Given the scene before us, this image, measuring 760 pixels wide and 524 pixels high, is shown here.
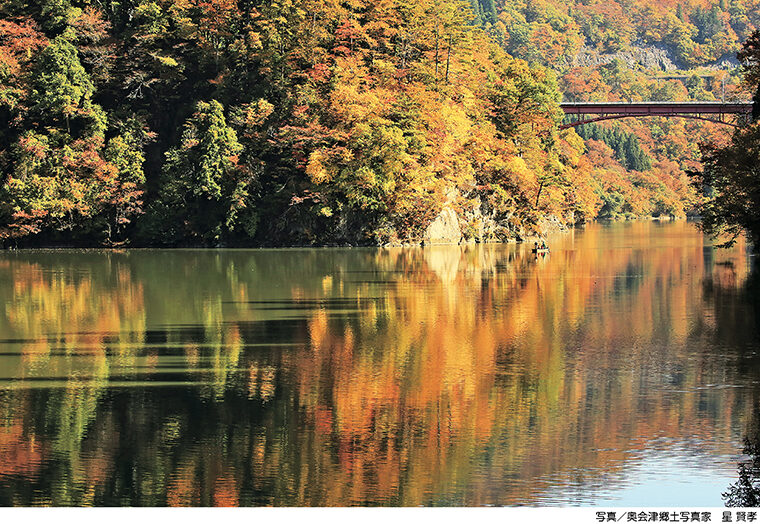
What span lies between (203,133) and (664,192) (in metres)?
109

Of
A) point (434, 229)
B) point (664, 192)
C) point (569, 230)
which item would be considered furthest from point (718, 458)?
point (664, 192)

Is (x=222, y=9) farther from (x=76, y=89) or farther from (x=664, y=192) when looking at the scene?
(x=664, y=192)

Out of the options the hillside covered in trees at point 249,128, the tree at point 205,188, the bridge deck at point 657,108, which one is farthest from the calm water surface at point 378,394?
the bridge deck at point 657,108

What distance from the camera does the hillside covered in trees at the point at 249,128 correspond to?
7444cm

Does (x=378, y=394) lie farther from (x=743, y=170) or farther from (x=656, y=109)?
(x=656, y=109)

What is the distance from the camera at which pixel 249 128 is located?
256 feet

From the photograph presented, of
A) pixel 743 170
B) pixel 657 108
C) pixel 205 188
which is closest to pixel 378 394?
pixel 743 170

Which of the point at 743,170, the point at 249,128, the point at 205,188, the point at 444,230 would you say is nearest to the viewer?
the point at 743,170

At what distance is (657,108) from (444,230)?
151 feet

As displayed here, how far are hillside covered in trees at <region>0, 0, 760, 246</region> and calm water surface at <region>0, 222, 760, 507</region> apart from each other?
31341mm

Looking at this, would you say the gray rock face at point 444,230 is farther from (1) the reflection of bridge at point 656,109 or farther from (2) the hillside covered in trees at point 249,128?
(1) the reflection of bridge at point 656,109

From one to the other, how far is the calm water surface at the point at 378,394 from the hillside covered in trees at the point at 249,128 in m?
31.3

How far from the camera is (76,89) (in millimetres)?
77812

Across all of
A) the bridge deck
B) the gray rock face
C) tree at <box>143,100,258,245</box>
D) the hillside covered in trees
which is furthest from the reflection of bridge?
tree at <box>143,100,258,245</box>
